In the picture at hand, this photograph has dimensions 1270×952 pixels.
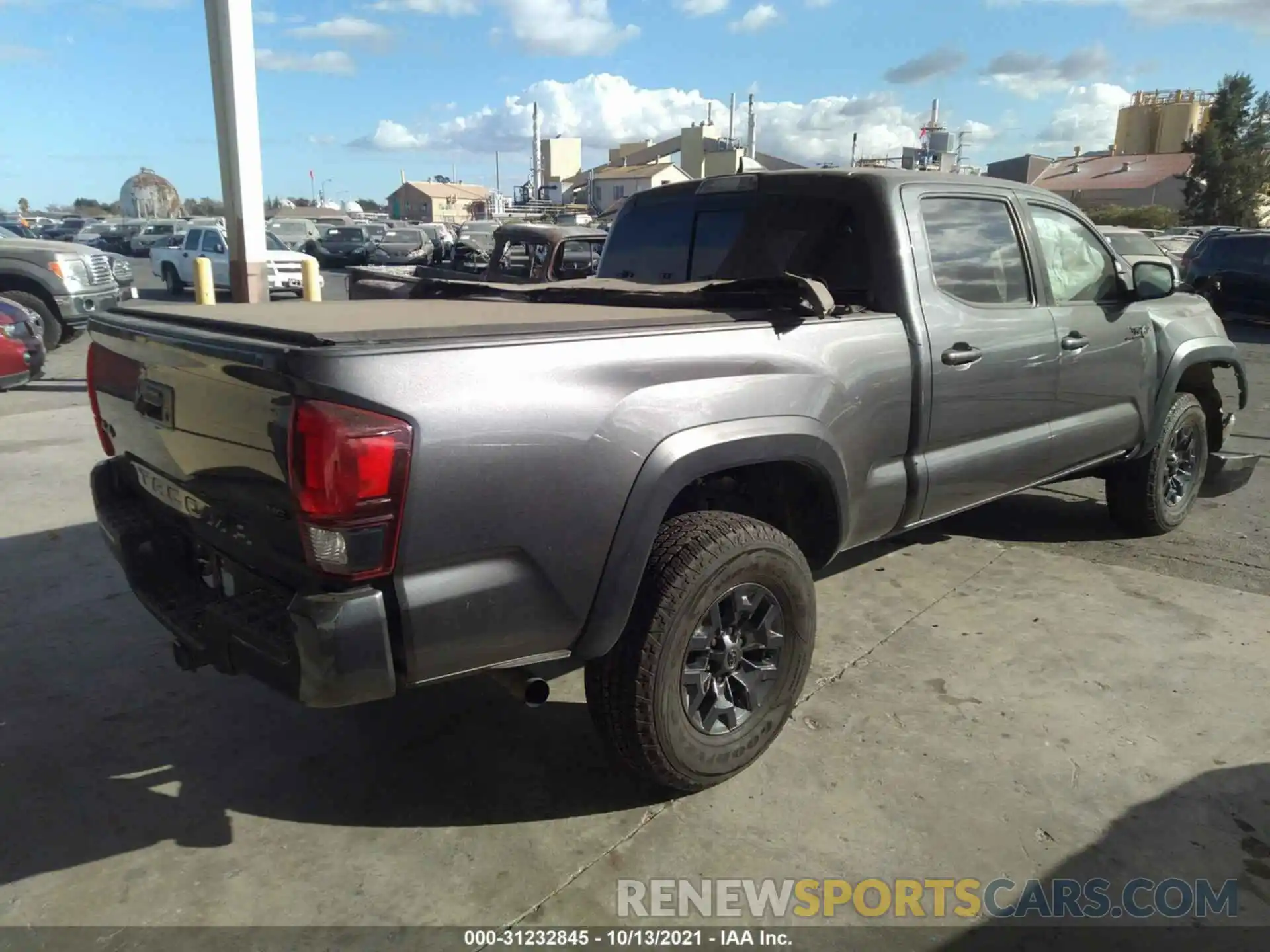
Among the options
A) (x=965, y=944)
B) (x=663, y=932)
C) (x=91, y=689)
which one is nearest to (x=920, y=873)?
(x=965, y=944)

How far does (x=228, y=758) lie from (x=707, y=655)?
1.62m

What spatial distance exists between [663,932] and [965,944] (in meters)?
0.75

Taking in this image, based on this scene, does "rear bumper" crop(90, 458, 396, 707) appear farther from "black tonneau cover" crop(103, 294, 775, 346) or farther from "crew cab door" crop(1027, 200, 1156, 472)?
"crew cab door" crop(1027, 200, 1156, 472)

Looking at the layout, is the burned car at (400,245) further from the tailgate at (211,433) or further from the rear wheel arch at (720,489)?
the rear wheel arch at (720,489)

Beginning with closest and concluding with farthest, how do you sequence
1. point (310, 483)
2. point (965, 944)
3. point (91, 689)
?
point (310, 483)
point (965, 944)
point (91, 689)

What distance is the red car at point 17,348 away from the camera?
26.0 feet

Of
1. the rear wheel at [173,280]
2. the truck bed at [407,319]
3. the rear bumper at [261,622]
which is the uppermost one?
the truck bed at [407,319]

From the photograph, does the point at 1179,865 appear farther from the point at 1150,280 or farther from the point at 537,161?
the point at 537,161

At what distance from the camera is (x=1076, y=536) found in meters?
5.31

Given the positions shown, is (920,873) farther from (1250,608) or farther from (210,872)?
(1250,608)

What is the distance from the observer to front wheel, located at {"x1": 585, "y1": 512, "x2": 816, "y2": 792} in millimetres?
2621

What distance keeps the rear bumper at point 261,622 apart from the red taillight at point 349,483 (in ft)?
0.34

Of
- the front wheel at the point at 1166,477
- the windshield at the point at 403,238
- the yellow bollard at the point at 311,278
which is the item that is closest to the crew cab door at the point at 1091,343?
the front wheel at the point at 1166,477

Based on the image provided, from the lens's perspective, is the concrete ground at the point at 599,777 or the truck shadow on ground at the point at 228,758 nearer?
the concrete ground at the point at 599,777
